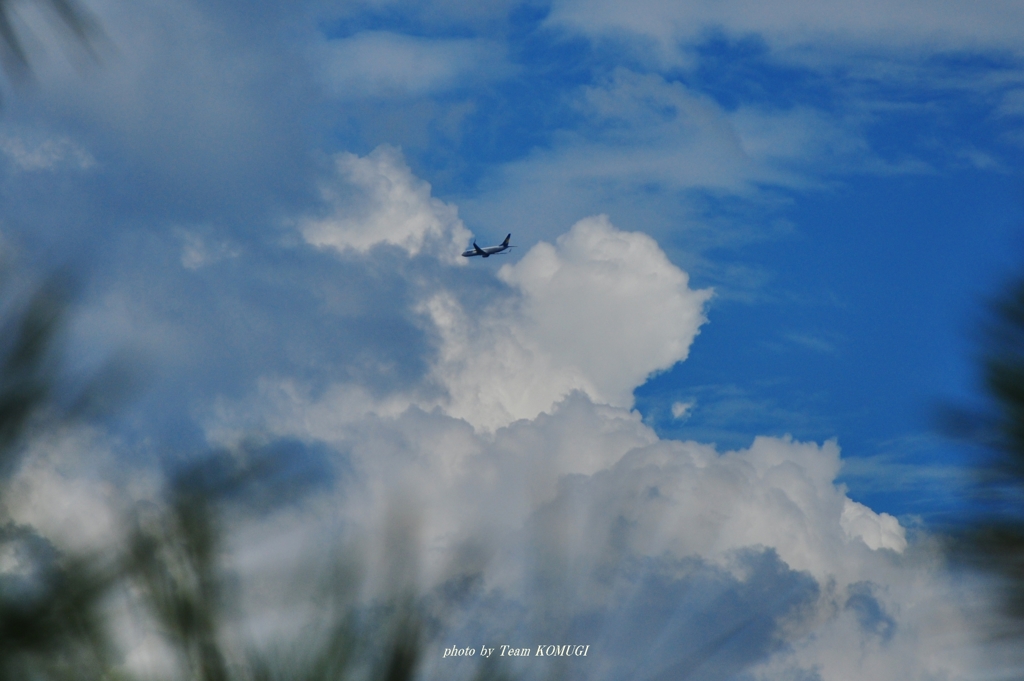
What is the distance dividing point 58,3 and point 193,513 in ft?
9.87

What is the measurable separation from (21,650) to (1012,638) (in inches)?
162

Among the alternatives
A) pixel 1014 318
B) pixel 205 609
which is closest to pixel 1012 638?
pixel 1014 318

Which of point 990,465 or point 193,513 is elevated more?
point 990,465

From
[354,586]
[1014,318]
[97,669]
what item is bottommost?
[97,669]

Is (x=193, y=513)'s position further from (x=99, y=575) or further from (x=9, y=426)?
(x=9, y=426)

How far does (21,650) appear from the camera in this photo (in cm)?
339

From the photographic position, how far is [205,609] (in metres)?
3.40

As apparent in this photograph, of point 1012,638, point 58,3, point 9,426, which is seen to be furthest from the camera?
point 58,3

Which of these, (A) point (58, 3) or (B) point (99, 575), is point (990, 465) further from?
(A) point (58, 3)

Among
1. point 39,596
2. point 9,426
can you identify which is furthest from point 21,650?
point 9,426

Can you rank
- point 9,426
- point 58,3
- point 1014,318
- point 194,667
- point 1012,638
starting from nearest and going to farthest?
point 194,667 < point 9,426 < point 1012,638 < point 1014,318 < point 58,3

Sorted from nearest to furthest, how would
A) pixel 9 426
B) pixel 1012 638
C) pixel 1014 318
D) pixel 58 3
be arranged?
pixel 9 426
pixel 1012 638
pixel 1014 318
pixel 58 3

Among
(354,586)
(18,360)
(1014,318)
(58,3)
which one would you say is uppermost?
(58,3)

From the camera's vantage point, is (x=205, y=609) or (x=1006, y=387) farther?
(x=1006, y=387)
